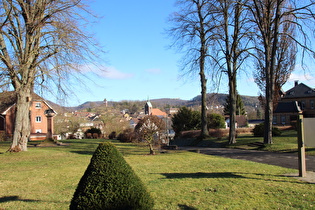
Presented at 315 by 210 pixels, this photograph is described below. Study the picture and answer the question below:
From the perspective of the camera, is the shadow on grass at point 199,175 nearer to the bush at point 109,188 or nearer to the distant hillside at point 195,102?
the bush at point 109,188

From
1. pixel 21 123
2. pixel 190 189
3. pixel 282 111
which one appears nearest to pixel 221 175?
pixel 190 189

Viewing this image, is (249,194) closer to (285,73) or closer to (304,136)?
(304,136)

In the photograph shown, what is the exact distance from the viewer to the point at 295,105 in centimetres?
6228

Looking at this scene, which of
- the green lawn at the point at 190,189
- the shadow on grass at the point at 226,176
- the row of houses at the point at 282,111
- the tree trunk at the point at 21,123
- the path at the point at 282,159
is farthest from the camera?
the row of houses at the point at 282,111

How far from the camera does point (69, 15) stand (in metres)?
17.1

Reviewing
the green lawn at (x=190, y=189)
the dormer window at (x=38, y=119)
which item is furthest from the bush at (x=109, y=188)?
the dormer window at (x=38, y=119)

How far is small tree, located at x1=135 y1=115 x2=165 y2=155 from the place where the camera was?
17.1 m

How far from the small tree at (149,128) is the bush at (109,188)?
41.5 ft

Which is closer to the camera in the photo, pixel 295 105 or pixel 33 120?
pixel 33 120

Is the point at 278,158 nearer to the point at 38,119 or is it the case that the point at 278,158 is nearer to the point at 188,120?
the point at 188,120

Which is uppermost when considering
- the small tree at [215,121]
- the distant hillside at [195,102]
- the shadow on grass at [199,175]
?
the distant hillside at [195,102]

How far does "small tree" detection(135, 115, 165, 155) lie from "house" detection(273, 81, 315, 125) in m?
51.2

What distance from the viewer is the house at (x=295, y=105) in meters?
62.0

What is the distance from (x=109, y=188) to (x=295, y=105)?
219 feet
